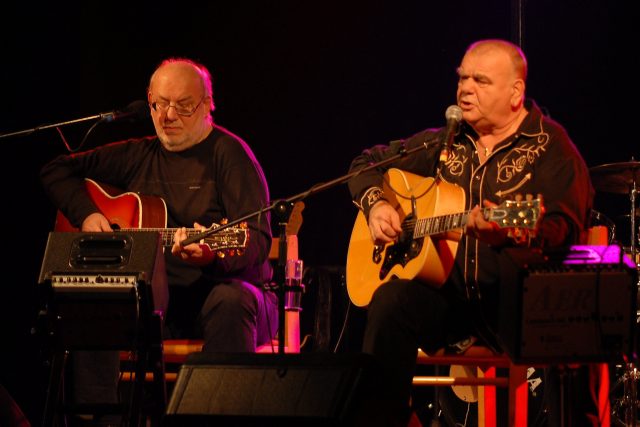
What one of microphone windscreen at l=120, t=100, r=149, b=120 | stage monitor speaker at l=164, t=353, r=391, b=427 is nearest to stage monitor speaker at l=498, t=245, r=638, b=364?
stage monitor speaker at l=164, t=353, r=391, b=427

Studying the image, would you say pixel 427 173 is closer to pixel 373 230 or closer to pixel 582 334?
pixel 373 230

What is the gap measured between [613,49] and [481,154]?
200 centimetres

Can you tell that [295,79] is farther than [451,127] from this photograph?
Yes

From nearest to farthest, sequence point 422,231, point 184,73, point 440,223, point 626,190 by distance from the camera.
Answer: point 440,223
point 422,231
point 184,73
point 626,190

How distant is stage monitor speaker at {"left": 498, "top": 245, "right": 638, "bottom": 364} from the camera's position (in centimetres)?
270

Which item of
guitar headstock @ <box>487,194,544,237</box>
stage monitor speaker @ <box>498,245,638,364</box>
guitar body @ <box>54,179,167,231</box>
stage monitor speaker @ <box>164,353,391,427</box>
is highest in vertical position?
guitar body @ <box>54,179,167,231</box>

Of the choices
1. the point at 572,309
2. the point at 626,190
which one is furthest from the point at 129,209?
the point at 626,190

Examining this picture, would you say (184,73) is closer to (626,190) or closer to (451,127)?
(451,127)

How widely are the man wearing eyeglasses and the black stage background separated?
1.04 metres

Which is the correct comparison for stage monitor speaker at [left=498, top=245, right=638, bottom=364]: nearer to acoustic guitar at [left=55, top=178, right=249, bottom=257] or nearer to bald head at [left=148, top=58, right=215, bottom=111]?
acoustic guitar at [left=55, top=178, right=249, bottom=257]

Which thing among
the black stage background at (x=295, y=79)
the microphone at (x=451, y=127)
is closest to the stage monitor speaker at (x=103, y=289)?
the microphone at (x=451, y=127)

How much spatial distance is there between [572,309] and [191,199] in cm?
208

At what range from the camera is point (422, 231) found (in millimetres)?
3379

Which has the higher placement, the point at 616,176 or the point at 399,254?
the point at 616,176
